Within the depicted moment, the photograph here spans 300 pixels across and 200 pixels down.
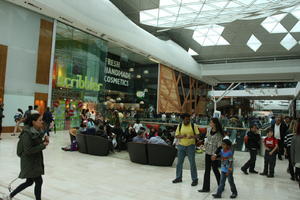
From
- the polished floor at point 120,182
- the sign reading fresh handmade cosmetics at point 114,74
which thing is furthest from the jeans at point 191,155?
the sign reading fresh handmade cosmetics at point 114,74

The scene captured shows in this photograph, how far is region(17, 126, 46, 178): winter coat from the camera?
3.22m

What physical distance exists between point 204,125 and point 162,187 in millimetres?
9590

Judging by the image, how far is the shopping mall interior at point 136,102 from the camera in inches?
194

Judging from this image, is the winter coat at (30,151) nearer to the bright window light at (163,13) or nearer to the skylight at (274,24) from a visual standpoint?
the bright window light at (163,13)

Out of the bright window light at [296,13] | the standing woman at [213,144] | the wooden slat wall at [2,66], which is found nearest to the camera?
the standing woman at [213,144]

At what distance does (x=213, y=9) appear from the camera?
16.1 metres

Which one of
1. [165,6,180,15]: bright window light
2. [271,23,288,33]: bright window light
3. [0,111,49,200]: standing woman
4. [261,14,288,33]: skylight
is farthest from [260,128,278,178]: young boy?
[271,23,288,33]: bright window light

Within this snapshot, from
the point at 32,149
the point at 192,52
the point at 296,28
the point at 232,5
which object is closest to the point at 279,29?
the point at 296,28

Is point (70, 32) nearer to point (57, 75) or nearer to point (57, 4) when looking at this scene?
point (57, 75)

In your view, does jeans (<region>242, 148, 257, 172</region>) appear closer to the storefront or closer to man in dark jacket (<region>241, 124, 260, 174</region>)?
man in dark jacket (<region>241, 124, 260, 174</region>)

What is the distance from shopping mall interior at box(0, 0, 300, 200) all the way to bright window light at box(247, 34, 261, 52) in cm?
10

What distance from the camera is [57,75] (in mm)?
15102

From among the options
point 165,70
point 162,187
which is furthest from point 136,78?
point 162,187

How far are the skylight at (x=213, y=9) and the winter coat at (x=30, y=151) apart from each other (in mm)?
14485
